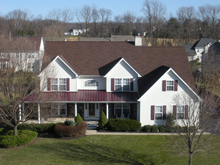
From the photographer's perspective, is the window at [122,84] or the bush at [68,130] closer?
the bush at [68,130]

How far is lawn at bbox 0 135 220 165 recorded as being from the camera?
16219 mm

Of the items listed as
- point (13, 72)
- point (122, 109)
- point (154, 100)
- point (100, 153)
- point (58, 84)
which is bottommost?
point (100, 153)

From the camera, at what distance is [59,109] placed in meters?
26.3

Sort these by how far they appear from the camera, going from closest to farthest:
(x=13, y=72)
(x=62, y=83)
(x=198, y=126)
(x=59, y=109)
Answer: (x=198, y=126) < (x=13, y=72) < (x=62, y=83) < (x=59, y=109)

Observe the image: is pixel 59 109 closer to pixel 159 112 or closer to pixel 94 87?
pixel 94 87

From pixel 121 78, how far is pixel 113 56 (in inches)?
150

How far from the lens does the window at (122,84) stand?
2622cm

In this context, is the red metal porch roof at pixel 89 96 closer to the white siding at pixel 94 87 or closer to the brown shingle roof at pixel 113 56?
the white siding at pixel 94 87

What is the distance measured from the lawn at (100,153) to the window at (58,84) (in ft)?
21.8

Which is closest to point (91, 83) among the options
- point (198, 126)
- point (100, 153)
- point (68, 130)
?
point (68, 130)

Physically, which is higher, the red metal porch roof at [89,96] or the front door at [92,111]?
the red metal porch roof at [89,96]

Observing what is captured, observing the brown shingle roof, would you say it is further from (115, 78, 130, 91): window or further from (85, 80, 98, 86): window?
(115, 78, 130, 91): window

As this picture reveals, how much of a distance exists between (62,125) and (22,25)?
72895 mm

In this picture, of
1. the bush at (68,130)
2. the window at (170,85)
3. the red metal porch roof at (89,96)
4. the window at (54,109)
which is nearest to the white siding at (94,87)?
the red metal porch roof at (89,96)
